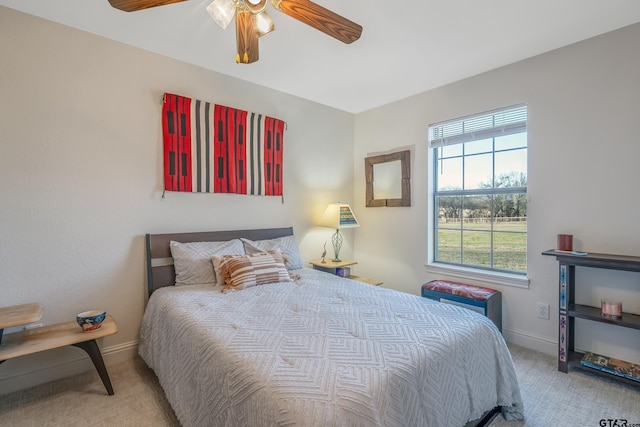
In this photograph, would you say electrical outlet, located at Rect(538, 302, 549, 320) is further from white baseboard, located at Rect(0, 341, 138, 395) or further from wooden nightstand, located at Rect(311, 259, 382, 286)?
white baseboard, located at Rect(0, 341, 138, 395)

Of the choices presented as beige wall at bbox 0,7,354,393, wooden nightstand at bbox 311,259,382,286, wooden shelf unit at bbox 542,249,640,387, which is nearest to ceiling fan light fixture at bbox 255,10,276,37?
beige wall at bbox 0,7,354,393

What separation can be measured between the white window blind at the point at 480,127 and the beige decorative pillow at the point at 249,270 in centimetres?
214

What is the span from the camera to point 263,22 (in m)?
1.60

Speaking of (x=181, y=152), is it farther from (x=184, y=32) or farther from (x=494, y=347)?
(x=494, y=347)

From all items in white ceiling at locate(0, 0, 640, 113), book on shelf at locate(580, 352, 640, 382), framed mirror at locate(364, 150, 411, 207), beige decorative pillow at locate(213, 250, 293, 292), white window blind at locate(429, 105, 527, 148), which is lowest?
book on shelf at locate(580, 352, 640, 382)

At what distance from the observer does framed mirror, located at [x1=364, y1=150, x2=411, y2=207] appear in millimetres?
3467

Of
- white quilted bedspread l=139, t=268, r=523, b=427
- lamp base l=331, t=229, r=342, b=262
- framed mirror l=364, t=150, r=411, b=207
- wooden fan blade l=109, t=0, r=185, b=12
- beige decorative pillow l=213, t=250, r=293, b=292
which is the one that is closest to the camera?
white quilted bedspread l=139, t=268, r=523, b=427

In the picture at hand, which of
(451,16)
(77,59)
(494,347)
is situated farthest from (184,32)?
(494,347)

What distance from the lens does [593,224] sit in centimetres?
228

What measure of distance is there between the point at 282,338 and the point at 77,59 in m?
2.48

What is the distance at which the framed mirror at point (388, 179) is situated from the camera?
3.47m

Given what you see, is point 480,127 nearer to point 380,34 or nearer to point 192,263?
point 380,34

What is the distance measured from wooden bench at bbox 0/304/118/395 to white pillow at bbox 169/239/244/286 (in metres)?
0.57

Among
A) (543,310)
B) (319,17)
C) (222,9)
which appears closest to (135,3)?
(222,9)
